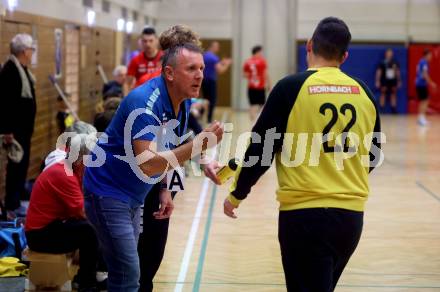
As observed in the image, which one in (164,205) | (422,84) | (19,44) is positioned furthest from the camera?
(422,84)

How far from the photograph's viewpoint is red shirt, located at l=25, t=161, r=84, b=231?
5730 mm

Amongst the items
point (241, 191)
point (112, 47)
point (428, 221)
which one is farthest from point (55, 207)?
point (112, 47)

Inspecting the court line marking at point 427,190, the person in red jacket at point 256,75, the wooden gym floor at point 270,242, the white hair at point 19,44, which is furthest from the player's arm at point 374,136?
the person in red jacket at point 256,75

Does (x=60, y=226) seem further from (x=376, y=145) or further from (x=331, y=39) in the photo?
(x=331, y=39)

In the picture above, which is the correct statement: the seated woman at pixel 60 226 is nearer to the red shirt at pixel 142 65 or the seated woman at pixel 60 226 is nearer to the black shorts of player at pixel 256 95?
the red shirt at pixel 142 65

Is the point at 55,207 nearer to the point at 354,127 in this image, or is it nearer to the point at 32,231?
the point at 32,231

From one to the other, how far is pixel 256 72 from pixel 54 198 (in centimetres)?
1443

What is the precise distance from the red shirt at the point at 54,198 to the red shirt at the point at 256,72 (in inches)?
560

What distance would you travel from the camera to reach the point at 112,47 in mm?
18031

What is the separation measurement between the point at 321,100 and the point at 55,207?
300cm

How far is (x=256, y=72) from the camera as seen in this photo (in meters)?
19.9

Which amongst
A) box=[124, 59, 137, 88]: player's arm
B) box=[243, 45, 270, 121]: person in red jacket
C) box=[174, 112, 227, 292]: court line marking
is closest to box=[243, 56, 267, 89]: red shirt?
box=[243, 45, 270, 121]: person in red jacket

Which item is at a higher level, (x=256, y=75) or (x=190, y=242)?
(x=256, y=75)

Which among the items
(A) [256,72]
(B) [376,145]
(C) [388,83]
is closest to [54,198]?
(B) [376,145]
